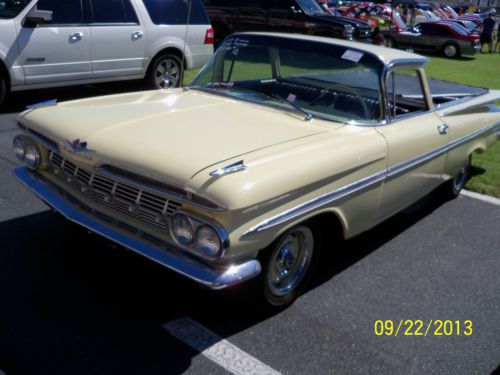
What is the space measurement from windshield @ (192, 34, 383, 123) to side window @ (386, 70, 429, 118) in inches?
18.0

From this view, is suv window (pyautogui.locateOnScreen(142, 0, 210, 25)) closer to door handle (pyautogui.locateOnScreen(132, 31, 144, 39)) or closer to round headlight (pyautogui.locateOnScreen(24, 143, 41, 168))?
door handle (pyautogui.locateOnScreen(132, 31, 144, 39))

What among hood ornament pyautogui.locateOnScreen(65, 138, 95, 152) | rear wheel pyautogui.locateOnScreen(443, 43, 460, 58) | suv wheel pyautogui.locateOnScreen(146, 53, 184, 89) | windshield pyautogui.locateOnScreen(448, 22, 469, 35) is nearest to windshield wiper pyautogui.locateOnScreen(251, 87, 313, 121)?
hood ornament pyautogui.locateOnScreen(65, 138, 95, 152)

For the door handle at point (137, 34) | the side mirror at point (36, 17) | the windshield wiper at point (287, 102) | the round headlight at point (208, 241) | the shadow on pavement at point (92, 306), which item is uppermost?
the side mirror at point (36, 17)

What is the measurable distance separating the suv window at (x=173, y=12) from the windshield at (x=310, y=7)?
6.19 meters

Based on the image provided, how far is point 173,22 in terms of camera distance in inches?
335

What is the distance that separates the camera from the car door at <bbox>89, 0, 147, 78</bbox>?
297 inches

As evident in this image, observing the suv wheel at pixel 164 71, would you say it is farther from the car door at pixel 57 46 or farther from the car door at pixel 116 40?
the car door at pixel 57 46

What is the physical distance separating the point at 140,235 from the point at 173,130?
2.24 ft

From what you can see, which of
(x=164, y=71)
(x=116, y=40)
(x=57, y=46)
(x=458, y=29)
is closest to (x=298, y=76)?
(x=57, y=46)

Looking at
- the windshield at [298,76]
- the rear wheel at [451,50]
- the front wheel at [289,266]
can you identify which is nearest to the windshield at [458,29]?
the rear wheel at [451,50]

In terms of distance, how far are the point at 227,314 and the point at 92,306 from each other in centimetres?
79

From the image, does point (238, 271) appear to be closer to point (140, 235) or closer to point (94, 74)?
point (140, 235)

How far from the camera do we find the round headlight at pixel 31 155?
11.3 ft

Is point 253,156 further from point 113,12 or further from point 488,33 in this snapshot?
point 488,33
